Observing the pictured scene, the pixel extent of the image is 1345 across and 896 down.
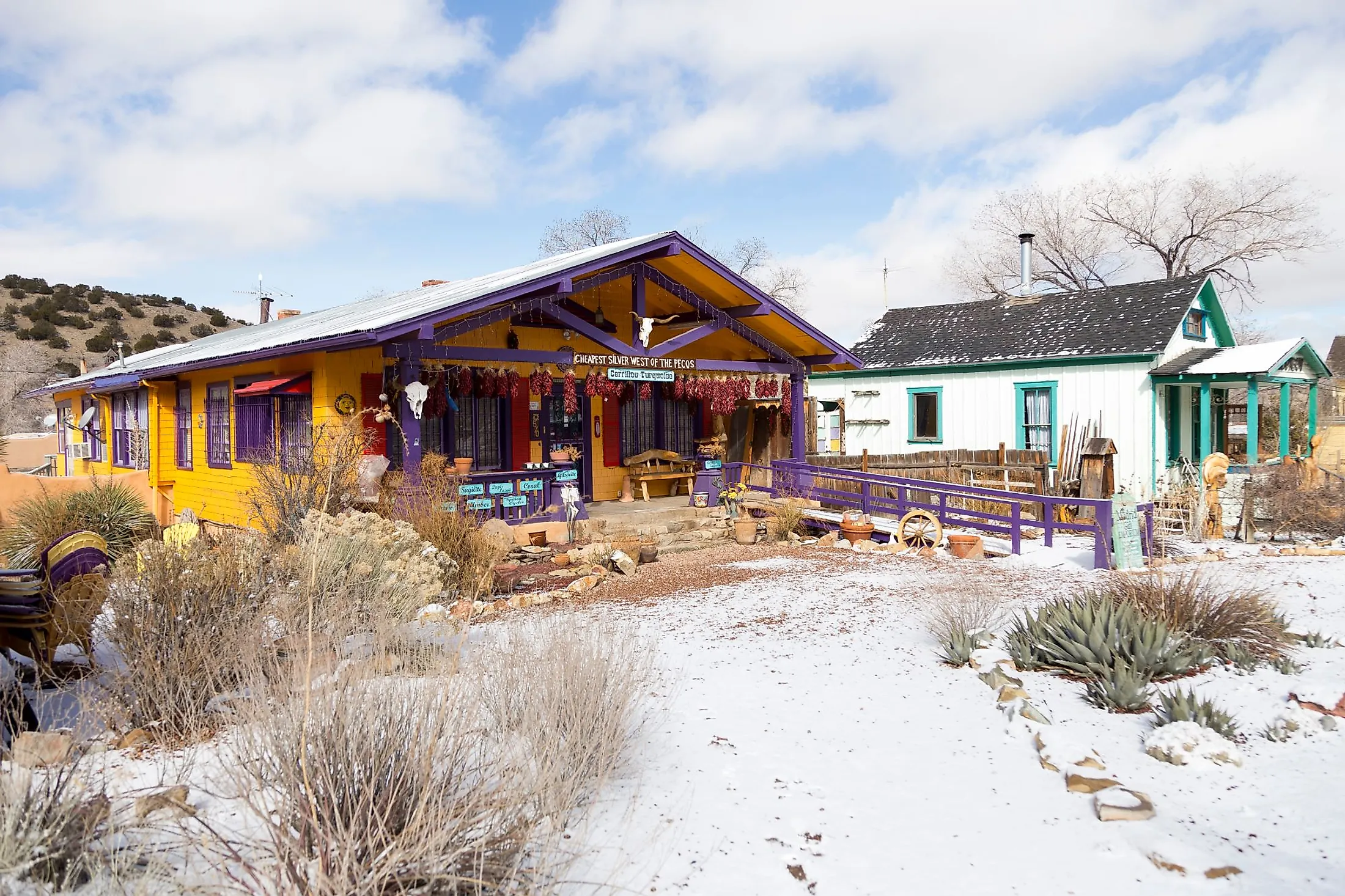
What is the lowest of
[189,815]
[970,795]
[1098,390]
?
[970,795]

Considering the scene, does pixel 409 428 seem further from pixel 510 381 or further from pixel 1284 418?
pixel 1284 418

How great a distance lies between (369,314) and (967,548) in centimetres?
956

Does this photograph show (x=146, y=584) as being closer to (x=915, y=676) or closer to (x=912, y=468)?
(x=915, y=676)

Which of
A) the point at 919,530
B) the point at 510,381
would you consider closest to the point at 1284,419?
the point at 919,530

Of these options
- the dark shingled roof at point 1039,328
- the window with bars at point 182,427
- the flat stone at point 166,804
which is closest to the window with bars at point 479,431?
the window with bars at point 182,427

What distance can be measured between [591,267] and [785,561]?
193 inches

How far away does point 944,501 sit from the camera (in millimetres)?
13430

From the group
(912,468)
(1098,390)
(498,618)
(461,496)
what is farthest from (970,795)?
(1098,390)

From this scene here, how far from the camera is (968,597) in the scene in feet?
26.2

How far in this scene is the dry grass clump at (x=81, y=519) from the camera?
1055 cm

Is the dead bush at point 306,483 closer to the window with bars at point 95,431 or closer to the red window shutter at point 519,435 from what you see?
the red window shutter at point 519,435

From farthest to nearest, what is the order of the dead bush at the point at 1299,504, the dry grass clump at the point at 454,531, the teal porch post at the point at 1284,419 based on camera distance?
the teal porch post at the point at 1284,419, the dead bush at the point at 1299,504, the dry grass clump at the point at 454,531

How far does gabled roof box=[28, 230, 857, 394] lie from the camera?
1062cm

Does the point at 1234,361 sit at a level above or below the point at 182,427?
above
